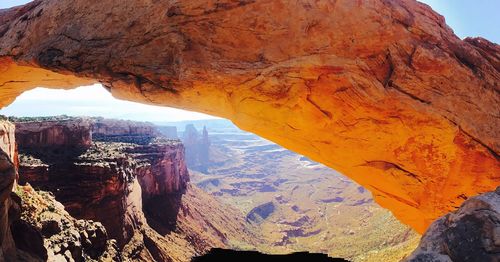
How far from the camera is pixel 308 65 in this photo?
8.47m

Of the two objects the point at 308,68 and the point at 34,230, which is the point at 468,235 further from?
the point at 34,230

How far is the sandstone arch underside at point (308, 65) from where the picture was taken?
28.2ft

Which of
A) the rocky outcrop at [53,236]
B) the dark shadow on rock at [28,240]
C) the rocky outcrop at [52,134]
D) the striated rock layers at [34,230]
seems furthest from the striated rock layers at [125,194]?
the dark shadow on rock at [28,240]

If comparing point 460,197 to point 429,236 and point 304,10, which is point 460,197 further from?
point 304,10

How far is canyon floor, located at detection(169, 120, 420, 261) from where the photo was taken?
42019 mm

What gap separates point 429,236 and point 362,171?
611cm

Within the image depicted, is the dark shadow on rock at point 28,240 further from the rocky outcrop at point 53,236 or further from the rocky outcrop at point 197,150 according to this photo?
the rocky outcrop at point 197,150

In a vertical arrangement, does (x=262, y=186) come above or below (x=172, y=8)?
below

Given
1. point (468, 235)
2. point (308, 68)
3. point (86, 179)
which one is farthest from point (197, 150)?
point (468, 235)

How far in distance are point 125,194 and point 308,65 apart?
2957cm

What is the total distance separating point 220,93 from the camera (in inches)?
361

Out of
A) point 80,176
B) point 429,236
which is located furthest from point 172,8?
point 80,176

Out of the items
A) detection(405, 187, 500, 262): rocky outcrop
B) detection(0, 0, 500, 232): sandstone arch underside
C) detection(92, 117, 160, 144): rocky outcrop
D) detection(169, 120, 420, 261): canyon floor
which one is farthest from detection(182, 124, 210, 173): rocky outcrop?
detection(405, 187, 500, 262): rocky outcrop

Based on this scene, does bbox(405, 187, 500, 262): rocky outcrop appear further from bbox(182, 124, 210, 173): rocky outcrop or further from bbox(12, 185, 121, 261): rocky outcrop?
bbox(182, 124, 210, 173): rocky outcrop
